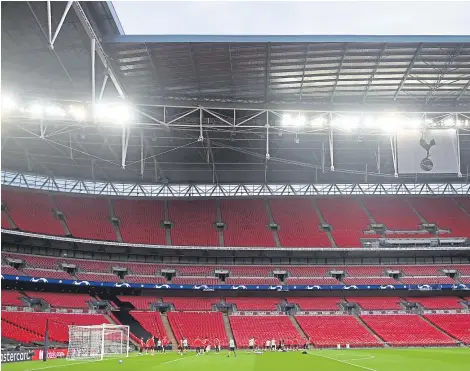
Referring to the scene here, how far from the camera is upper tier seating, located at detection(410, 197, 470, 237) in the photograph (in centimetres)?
5194

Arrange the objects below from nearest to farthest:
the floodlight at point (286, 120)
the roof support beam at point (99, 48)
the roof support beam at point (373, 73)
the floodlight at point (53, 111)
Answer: the roof support beam at point (99, 48) → the roof support beam at point (373, 73) → the floodlight at point (53, 111) → the floodlight at point (286, 120)

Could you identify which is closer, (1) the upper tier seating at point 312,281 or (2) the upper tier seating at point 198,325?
(2) the upper tier seating at point 198,325

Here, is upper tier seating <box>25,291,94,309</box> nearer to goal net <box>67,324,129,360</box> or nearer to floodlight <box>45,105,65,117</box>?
goal net <box>67,324,129,360</box>

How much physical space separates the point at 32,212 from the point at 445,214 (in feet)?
145

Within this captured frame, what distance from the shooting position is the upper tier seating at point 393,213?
174 ft

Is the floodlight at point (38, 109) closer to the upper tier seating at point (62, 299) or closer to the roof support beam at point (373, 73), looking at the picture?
the upper tier seating at point (62, 299)

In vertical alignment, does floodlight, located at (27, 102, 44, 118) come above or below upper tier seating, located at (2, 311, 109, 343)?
above

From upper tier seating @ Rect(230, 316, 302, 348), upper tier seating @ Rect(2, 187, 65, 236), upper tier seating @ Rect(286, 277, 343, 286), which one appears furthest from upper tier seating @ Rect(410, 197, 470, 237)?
upper tier seating @ Rect(2, 187, 65, 236)

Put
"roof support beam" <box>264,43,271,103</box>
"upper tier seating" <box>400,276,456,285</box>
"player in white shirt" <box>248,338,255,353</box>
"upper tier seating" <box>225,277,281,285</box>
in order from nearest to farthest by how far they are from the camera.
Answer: "roof support beam" <box>264,43,271,103</box> < "player in white shirt" <box>248,338,255,353</box> < "upper tier seating" <box>400,276,456,285</box> < "upper tier seating" <box>225,277,281,285</box>

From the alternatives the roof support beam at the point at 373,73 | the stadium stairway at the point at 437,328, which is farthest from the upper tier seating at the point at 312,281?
the roof support beam at the point at 373,73

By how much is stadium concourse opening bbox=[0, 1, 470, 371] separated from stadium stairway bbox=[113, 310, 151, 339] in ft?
0.99

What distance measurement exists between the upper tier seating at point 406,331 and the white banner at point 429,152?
641 inches

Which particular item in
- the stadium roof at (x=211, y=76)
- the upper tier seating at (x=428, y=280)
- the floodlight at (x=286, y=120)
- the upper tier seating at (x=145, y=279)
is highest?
the stadium roof at (x=211, y=76)

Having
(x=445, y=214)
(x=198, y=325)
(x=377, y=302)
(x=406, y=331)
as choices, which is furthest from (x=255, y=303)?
(x=445, y=214)
